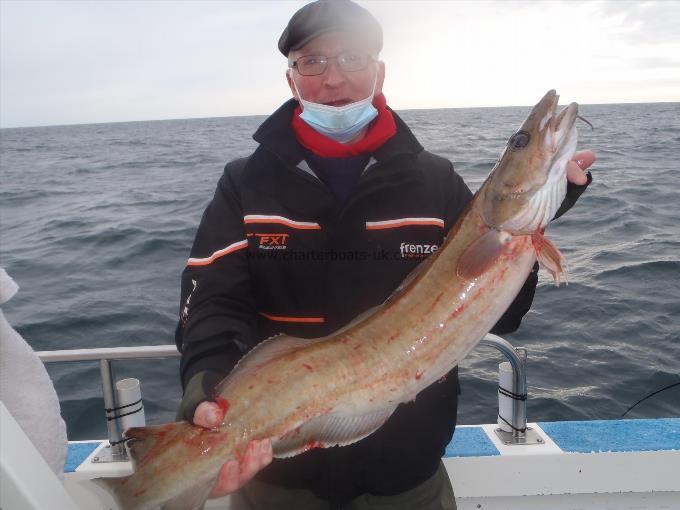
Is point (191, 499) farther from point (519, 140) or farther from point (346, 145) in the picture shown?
point (519, 140)

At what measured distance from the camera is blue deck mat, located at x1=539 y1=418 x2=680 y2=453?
388 cm

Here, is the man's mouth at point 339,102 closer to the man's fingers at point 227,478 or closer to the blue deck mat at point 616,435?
the man's fingers at point 227,478

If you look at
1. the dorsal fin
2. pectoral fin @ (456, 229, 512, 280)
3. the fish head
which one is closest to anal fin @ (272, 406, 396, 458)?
the dorsal fin

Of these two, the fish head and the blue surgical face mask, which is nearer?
the fish head

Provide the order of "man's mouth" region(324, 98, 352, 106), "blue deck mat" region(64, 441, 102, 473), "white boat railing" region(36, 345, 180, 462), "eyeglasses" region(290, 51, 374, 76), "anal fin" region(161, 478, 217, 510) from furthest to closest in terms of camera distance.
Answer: "blue deck mat" region(64, 441, 102, 473) → "white boat railing" region(36, 345, 180, 462) → "man's mouth" region(324, 98, 352, 106) → "eyeglasses" region(290, 51, 374, 76) → "anal fin" region(161, 478, 217, 510)

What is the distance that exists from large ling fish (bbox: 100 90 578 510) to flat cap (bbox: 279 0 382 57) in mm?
1057

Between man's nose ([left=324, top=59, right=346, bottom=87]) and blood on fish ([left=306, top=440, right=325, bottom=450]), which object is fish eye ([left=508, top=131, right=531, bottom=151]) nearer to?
man's nose ([left=324, top=59, right=346, bottom=87])

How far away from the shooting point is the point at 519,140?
275 centimetres

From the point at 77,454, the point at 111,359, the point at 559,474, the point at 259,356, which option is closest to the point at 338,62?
the point at 259,356

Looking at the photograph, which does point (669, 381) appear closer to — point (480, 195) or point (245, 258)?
point (480, 195)

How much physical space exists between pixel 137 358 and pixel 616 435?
3.44 meters

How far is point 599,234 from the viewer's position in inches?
519

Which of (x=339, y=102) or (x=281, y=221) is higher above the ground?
(x=339, y=102)

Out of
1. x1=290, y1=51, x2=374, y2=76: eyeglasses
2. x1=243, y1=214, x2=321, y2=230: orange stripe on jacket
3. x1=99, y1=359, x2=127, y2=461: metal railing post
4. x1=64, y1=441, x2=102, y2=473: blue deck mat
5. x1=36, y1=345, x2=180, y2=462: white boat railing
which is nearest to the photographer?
x1=243, y1=214, x2=321, y2=230: orange stripe on jacket
